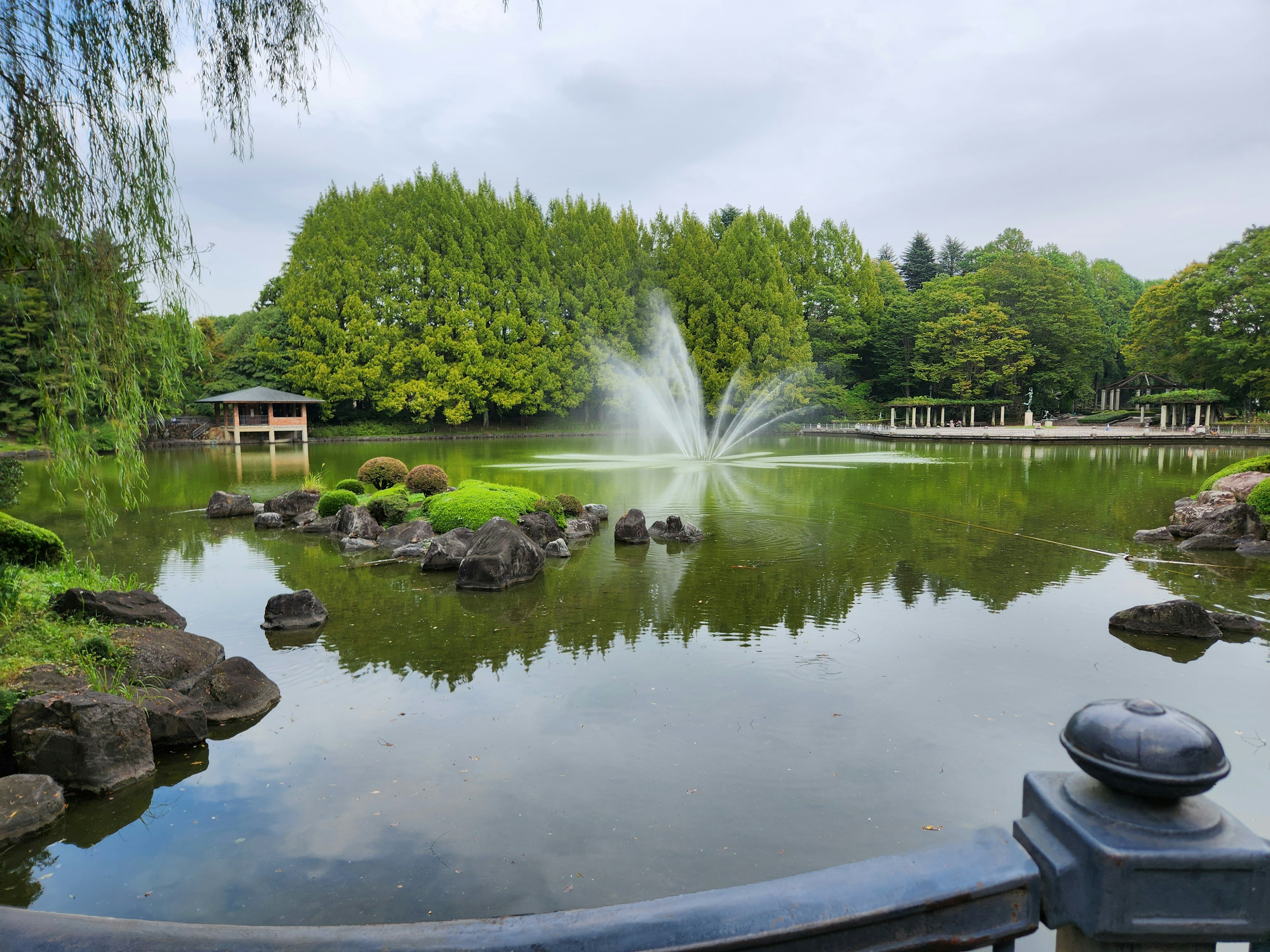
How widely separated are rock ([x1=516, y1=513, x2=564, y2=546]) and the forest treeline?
3104 cm

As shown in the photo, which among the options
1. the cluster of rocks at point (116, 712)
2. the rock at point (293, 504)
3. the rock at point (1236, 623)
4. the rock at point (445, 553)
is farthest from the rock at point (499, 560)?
the rock at point (1236, 623)

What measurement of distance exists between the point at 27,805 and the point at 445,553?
17.5ft

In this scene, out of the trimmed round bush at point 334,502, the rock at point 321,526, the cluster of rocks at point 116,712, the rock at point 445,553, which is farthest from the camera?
the trimmed round bush at point 334,502

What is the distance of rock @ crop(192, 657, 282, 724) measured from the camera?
4762 mm

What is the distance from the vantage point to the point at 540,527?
1008 cm

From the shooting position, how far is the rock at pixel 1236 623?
20.4 ft

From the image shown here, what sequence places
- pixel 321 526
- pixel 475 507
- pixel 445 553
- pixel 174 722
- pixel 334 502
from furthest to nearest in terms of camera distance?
pixel 334 502 → pixel 321 526 → pixel 475 507 → pixel 445 553 → pixel 174 722

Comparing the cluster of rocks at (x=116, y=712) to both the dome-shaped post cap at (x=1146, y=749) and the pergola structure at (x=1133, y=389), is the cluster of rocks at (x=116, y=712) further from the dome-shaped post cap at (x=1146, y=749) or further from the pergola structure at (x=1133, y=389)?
the pergola structure at (x=1133, y=389)

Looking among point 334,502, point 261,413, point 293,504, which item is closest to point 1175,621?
point 334,502

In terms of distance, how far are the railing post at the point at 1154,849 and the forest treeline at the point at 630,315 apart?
39.9 metres

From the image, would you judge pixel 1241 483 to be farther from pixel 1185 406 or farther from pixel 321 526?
pixel 1185 406

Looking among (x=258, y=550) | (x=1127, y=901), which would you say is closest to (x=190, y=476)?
(x=258, y=550)

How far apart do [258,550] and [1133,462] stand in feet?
81.4

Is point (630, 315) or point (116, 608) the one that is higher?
point (630, 315)
